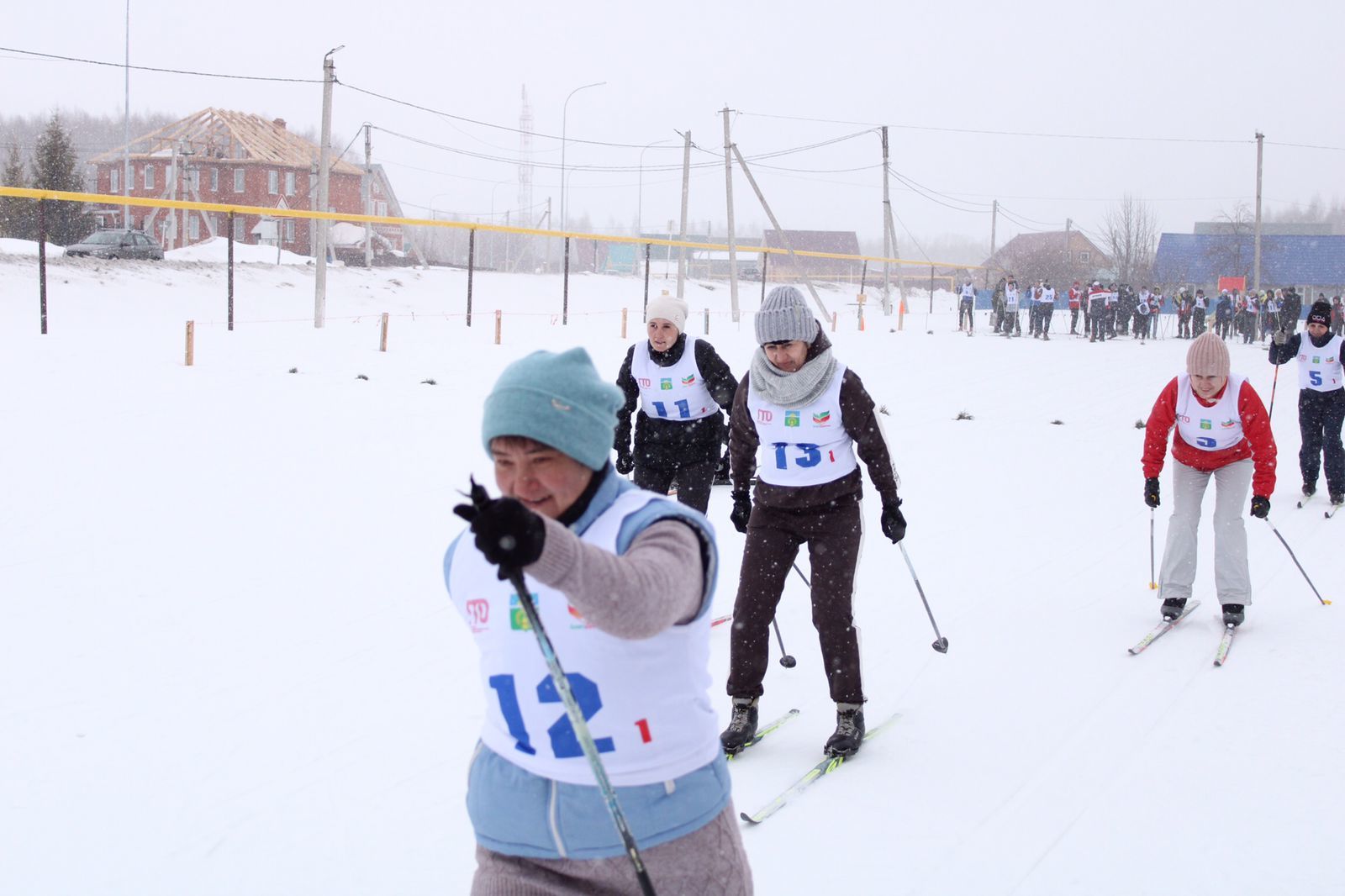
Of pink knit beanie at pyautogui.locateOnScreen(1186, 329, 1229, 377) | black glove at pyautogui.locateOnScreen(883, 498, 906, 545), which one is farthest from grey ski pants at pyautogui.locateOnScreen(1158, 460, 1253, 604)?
black glove at pyautogui.locateOnScreen(883, 498, 906, 545)

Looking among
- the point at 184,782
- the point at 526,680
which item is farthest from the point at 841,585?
the point at 526,680

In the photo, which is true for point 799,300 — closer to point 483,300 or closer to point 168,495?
point 168,495

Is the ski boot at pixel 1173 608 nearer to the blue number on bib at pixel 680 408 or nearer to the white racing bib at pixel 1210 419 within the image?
the white racing bib at pixel 1210 419

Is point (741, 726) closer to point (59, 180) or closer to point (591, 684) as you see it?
point (591, 684)

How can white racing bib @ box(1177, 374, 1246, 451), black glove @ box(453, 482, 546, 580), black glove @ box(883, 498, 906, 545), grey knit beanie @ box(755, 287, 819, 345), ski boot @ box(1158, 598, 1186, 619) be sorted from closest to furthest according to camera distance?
1. black glove @ box(453, 482, 546, 580)
2. grey knit beanie @ box(755, 287, 819, 345)
3. black glove @ box(883, 498, 906, 545)
4. white racing bib @ box(1177, 374, 1246, 451)
5. ski boot @ box(1158, 598, 1186, 619)

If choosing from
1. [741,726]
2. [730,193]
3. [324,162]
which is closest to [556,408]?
[741,726]

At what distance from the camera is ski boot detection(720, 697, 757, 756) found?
16.4ft

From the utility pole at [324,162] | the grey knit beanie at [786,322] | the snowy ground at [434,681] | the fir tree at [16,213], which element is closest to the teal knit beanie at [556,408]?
the snowy ground at [434,681]

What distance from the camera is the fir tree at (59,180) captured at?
135ft

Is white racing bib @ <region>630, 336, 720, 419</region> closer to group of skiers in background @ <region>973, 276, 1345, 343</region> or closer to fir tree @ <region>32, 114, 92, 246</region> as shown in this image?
group of skiers in background @ <region>973, 276, 1345, 343</region>

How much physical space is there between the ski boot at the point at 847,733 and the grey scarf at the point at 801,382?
4.25ft

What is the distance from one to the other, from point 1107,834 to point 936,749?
3.12ft

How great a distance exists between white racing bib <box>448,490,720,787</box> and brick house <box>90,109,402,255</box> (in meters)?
55.7

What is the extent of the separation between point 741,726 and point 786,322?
170 cm
